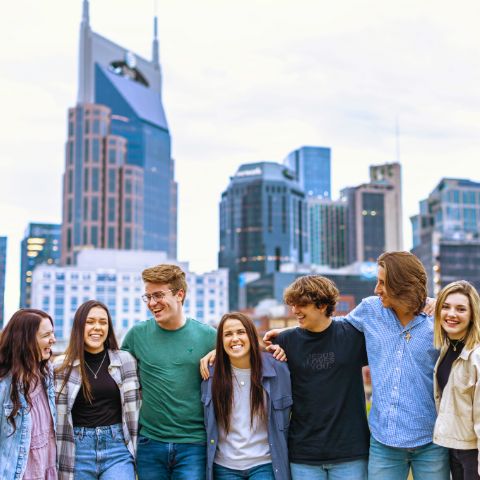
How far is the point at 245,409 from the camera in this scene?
18.8ft

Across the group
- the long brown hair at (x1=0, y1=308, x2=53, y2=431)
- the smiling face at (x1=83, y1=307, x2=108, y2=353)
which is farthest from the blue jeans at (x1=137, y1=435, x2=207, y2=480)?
the long brown hair at (x1=0, y1=308, x2=53, y2=431)

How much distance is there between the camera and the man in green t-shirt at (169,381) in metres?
5.82

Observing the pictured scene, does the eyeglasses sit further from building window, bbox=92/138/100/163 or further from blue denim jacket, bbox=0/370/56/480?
building window, bbox=92/138/100/163

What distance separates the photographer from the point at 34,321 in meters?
5.61

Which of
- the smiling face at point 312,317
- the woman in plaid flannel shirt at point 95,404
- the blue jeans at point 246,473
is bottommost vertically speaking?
the blue jeans at point 246,473

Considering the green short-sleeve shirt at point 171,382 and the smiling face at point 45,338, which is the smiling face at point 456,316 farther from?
the smiling face at point 45,338

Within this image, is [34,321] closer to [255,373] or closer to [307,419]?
[255,373]

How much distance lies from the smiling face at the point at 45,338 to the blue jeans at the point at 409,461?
2.61 metres

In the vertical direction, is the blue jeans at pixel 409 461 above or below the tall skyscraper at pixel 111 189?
below

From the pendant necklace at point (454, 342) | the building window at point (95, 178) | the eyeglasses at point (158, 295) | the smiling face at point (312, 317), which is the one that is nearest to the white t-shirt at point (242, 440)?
the smiling face at point (312, 317)

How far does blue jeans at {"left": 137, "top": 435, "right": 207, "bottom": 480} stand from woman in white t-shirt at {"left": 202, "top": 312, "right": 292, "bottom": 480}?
0.46 ft

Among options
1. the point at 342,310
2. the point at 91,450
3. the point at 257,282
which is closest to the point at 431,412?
the point at 91,450

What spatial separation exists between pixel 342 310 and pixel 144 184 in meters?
97.6

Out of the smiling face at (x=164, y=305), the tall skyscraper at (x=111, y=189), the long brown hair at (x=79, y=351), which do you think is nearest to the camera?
the long brown hair at (x=79, y=351)
